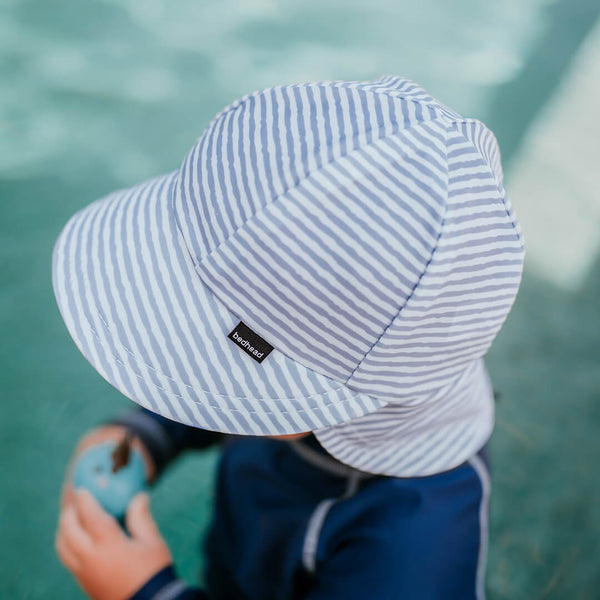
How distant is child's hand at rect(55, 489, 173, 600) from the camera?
794 mm

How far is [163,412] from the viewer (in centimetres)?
59

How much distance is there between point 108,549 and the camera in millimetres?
812

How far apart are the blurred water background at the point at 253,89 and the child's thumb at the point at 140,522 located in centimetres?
47

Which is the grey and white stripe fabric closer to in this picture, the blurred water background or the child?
the child

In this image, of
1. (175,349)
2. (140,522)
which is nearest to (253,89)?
(140,522)

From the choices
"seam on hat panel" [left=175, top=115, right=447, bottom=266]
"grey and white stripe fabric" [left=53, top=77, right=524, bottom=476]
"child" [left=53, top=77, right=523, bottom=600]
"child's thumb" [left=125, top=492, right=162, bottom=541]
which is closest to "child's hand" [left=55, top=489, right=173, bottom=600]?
"child's thumb" [left=125, top=492, right=162, bottom=541]

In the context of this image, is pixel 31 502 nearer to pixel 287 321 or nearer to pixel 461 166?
pixel 287 321

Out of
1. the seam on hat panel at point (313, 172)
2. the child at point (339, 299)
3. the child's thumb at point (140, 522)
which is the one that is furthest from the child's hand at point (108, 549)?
the seam on hat panel at point (313, 172)

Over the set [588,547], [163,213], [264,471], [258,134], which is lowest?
[588,547]

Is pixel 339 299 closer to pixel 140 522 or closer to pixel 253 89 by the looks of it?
pixel 140 522

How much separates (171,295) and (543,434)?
1238 mm

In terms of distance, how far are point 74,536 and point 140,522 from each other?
9cm

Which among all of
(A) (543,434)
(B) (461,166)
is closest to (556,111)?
(A) (543,434)

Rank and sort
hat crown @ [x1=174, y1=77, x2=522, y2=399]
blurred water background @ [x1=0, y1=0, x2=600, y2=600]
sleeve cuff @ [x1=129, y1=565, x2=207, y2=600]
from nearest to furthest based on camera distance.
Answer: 1. hat crown @ [x1=174, y1=77, x2=522, y2=399]
2. sleeve cuff @ [x1=129, y1=565, x2=207, y2=600]
3. blurred water background @ [x1=0, y1=0, x2=600, y2=600]
